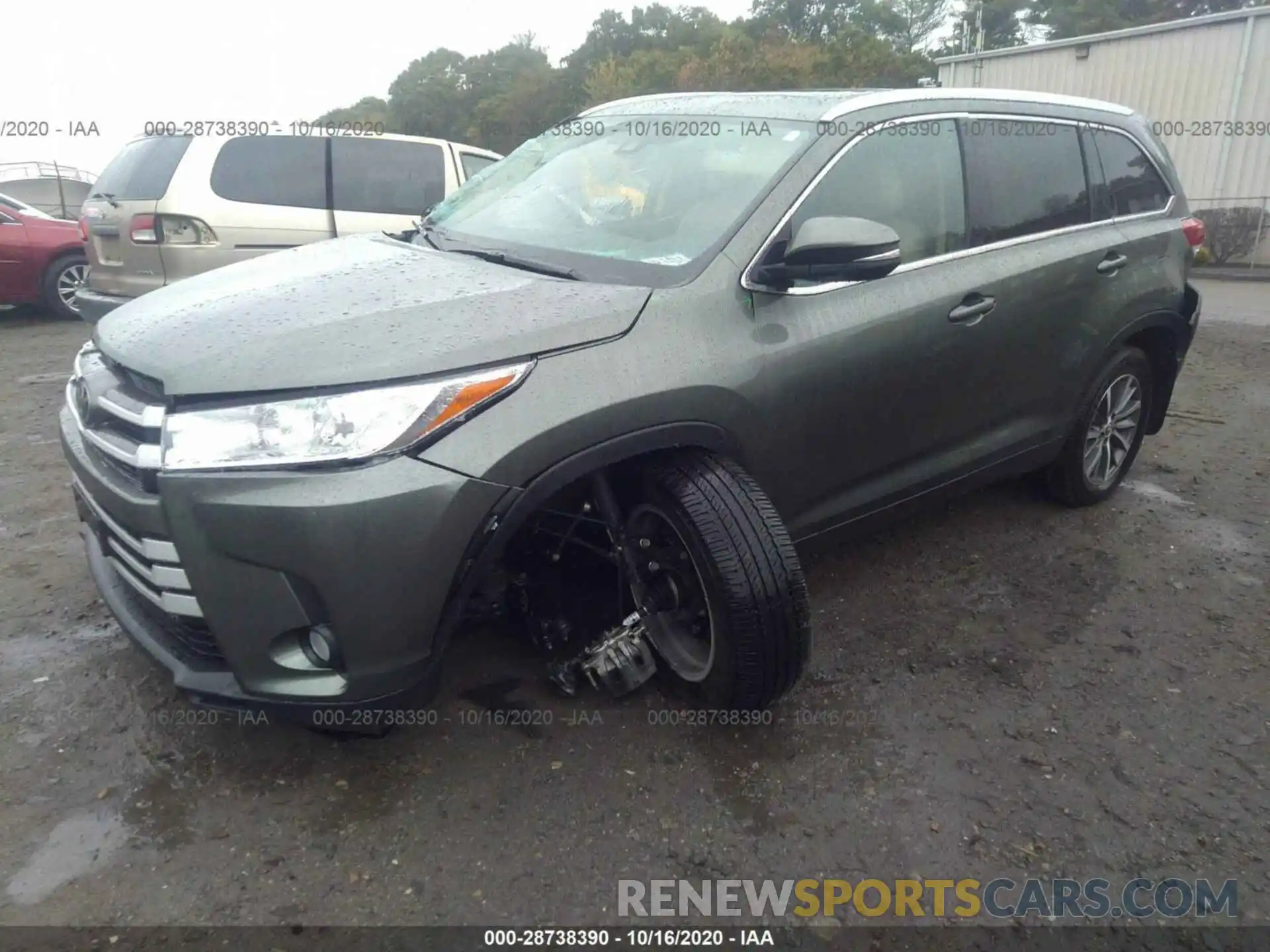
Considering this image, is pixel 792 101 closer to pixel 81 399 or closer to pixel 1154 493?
pixel 81 399

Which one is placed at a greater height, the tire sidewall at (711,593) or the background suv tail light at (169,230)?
the background suv tail light at (169,230)

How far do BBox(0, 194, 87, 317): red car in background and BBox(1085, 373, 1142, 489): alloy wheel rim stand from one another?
29.6 ft

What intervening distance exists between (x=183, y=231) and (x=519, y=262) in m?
4.37

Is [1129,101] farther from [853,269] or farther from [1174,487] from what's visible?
[853,269]

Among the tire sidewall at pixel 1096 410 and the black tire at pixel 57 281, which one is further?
the black tire at pixel 57 281

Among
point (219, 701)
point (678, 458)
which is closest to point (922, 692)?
point (678, 458)

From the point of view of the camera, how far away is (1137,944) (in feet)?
6.89

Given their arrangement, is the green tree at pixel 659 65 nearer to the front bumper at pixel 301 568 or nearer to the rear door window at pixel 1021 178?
the rear door window at pixel 1021 178

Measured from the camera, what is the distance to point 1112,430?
423cm

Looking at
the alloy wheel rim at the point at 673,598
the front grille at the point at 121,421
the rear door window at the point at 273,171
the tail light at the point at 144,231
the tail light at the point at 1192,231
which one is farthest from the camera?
the rear door window at the point at 273,171

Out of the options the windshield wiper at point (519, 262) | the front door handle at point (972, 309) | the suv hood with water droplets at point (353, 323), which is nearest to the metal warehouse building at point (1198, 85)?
the front door handle at point (972, 309)

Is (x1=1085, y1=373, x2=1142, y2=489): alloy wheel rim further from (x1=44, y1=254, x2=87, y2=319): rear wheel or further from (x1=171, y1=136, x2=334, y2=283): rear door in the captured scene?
(x1=44, y1=254, x2=87, y2=319): rear wheel

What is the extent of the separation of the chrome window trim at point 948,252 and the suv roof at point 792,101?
71 millimetres

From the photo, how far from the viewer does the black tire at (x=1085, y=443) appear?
13.0 feet
